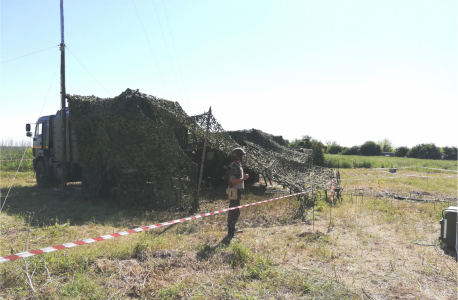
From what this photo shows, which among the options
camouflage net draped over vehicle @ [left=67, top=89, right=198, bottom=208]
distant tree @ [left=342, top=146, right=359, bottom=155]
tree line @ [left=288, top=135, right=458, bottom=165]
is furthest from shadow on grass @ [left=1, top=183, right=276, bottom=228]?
distant tree @ [left=342, top=146, right=359, bottom=155]

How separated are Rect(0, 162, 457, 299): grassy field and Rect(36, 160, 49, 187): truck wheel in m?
4.26

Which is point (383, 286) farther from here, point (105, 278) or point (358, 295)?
point (105, 278)

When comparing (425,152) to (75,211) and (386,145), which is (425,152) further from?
(75,211)

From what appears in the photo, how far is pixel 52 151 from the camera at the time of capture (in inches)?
491

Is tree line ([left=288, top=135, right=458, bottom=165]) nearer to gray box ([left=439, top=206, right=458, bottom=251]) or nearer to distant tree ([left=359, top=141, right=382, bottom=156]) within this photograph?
distant tree ([left=359, top=141, right=382, bottom=156])

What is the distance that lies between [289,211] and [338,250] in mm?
3056

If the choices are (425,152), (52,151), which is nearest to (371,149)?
(425,152)

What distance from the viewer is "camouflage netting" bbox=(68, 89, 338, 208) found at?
8922mm

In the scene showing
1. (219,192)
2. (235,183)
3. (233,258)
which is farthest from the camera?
(219,192)

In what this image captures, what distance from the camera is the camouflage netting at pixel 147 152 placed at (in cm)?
892

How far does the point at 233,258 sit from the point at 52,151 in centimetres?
1037

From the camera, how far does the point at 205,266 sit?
179 inches

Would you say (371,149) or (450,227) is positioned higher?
(371,149)

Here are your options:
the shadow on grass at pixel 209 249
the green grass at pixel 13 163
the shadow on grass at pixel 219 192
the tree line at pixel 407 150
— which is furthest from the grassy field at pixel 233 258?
the tree line at pixel 407 150
